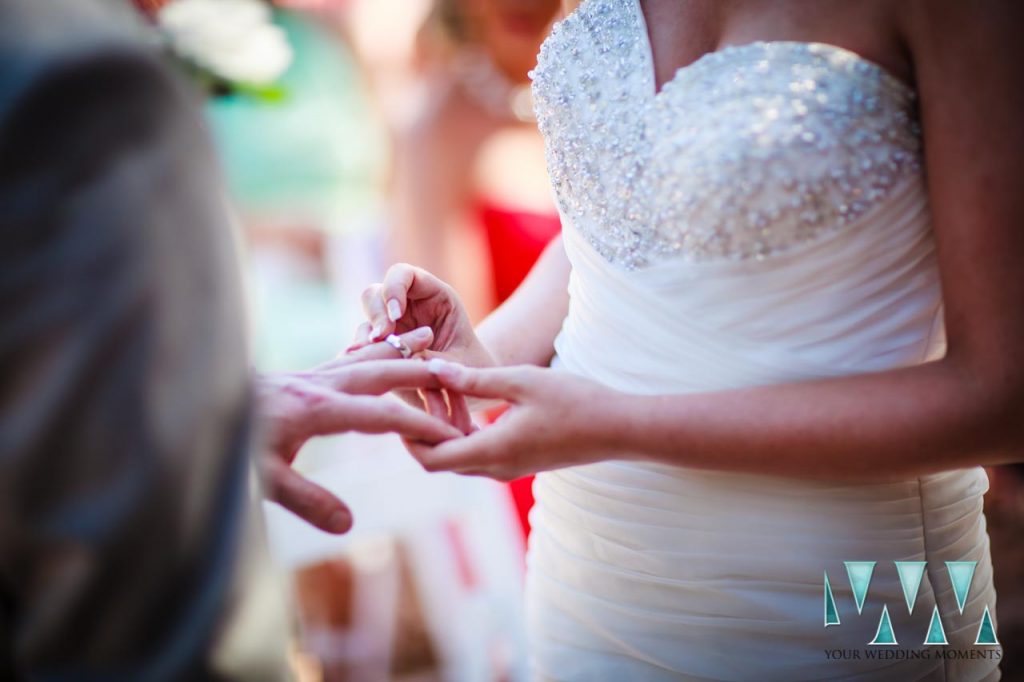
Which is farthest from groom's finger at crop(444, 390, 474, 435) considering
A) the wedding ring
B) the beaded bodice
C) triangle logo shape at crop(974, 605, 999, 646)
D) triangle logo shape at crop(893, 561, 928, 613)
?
triangle logo shape at crop(974, 605, 999, 646)

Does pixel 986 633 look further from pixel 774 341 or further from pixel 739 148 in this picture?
pixel 739 148

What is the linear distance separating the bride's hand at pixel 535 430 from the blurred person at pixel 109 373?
1.48 ft

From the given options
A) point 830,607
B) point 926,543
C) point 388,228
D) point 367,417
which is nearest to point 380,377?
point 367,417

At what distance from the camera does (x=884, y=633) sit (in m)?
1.26

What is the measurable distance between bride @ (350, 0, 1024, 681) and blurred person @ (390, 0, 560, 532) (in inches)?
78.6

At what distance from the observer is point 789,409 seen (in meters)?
1.14

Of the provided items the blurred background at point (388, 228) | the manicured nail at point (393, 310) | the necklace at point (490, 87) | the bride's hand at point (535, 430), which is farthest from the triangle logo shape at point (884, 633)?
the necklace at point (490, 87)

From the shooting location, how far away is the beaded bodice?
1.13 metres

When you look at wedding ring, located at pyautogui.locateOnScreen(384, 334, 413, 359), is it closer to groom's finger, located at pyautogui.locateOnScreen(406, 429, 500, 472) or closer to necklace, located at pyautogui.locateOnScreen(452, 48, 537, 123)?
groom's finger, located at pyautogui.locateOnScreen(406, 429, 500, 472)

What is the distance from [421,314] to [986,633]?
3.40 feet

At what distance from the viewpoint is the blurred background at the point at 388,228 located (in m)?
3.17

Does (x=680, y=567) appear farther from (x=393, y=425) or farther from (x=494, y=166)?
(x=494, y=166)

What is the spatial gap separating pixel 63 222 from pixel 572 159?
864 millimetres

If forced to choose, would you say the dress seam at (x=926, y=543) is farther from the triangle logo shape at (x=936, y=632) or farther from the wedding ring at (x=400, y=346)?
the wedding ring at (x=400, y=346)
